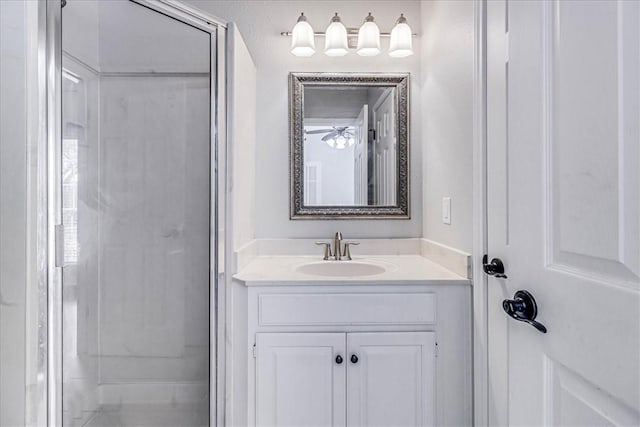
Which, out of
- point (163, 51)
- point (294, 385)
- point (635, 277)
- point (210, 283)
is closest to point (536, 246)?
point (635, 277)

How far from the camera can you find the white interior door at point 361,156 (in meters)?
1.93

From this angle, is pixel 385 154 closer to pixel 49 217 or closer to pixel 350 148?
pixel 350 148

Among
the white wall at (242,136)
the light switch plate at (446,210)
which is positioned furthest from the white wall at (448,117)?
the white wall at (242,136)

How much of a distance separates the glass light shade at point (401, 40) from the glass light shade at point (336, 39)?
246 mm

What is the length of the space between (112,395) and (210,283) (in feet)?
2.28

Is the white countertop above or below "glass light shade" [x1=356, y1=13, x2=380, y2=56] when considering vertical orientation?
below

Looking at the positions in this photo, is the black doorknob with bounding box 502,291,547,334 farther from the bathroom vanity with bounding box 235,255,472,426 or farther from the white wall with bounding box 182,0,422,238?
the white wall with bounding box 182,0,422,238

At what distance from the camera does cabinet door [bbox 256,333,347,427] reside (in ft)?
4.51

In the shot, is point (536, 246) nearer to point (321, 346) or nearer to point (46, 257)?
point (321, 346)

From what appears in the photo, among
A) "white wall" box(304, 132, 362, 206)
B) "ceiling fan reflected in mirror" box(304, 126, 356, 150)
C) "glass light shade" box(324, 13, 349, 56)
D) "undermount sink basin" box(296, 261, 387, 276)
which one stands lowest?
"undermount sink basin" box(296, 261, 387, 276)

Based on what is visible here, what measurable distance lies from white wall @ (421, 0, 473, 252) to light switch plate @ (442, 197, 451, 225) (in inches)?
0.9

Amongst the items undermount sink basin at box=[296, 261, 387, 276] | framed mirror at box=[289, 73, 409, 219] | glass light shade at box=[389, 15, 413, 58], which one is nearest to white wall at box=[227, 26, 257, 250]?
framed mirror at box=[289, 73, 409, 219]

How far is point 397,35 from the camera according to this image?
1.85 meters

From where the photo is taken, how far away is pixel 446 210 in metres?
1.60
